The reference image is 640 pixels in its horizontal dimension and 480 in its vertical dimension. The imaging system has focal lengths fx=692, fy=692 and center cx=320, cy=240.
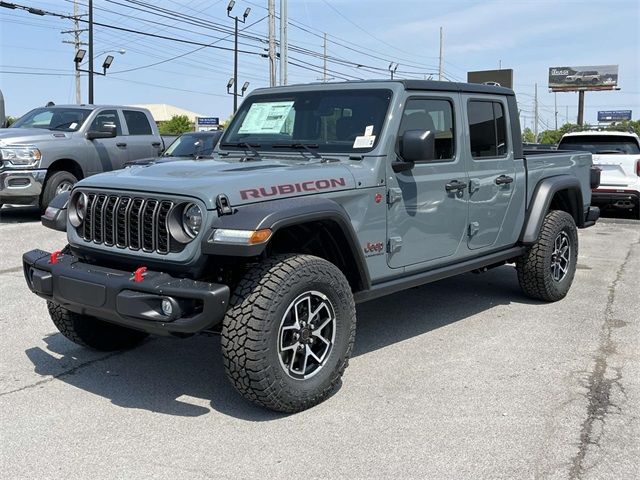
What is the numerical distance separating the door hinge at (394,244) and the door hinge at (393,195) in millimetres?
238

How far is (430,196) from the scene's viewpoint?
4.75 meters

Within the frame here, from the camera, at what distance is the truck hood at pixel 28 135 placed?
10.3 m

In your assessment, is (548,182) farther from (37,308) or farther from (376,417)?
(37,308)

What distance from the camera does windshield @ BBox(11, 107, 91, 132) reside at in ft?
36.8

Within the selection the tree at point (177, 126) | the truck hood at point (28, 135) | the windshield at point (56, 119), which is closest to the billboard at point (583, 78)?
the tree at point (177, 126)

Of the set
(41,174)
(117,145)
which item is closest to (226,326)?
(41,174)

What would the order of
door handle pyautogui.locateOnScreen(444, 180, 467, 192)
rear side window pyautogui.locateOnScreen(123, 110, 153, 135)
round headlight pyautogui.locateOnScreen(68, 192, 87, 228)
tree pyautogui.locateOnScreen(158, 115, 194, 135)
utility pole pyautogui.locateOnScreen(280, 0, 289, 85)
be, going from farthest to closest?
tree pyautogui.locateOnScreen(158, 115, 194, 135) → utility pole pyautogui.locateOnScreen(280, 0, 289, 85) → rear side window pyautogui.locateOnScreen(123, 110, 153, 135) → door handle pyautogui.locateOnScreen(444, 180, 467, 192) → round headlight pyautogui.locateOnScreen(68, 192, 87, 228)

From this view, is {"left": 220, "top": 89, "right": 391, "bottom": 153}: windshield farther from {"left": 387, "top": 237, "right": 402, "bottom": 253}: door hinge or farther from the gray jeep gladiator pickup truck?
{"left": 387, "top": 237, "right": 402, "bottom": 253}: door hinge

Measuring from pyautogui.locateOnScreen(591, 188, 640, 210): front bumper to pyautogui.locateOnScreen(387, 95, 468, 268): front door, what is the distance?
312 inches

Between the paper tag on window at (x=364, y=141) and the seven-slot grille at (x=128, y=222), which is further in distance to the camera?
the paper tag on window at (x=364, y=141)

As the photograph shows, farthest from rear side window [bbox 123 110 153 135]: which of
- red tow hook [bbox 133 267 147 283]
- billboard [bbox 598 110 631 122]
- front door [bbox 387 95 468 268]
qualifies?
billboard [bbox 598 110 631 122]

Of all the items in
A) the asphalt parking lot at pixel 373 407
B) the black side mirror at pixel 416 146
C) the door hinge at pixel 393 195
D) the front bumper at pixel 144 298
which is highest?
the black side mirror at pixel 416 146

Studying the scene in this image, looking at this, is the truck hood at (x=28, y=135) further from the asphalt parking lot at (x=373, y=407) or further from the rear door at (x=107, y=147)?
the asphalt parking lot at (x=373, y=407)

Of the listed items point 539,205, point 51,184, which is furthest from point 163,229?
point 51,184
